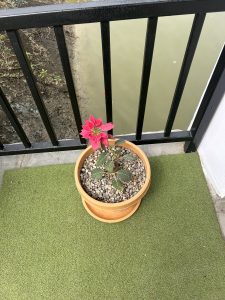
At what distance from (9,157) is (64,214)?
0.51 metres

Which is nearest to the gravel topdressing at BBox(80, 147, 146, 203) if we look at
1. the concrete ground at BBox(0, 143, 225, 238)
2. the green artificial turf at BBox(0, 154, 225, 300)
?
the green artificial turf at BBox(0, 154, 225, 300)

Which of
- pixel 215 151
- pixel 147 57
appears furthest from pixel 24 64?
pixel 215 151

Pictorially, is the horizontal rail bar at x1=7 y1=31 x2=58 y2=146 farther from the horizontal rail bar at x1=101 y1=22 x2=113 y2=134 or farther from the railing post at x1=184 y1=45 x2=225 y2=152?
the railing post at x1=184 y1=45 x2=225 y2=152

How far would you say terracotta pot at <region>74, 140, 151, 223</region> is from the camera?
1.36 metres

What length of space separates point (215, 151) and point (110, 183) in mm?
586

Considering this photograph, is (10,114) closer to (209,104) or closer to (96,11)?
(96,11)

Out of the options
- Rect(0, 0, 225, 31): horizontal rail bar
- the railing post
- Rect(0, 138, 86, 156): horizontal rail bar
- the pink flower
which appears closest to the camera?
Rect(0, 0, 225, 31): horizontal rail bar

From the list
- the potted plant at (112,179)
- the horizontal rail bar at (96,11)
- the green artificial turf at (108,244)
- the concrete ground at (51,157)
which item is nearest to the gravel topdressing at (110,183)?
the potted plant at (112,179)

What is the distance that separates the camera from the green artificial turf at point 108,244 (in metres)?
1.38

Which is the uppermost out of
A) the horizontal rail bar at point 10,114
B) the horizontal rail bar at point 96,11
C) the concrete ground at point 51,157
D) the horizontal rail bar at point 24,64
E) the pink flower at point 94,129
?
the horizontal rail bar at point 96,11

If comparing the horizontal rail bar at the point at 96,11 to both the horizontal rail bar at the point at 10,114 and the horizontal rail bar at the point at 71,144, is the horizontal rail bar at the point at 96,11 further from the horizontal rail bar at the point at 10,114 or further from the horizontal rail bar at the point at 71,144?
the horizontal rail bar at the point at 71,144

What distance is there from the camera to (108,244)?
1.49 m

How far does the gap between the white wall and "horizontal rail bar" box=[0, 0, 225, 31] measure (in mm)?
516

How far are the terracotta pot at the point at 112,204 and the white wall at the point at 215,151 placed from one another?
0.38m
